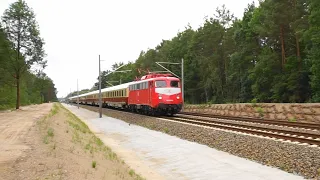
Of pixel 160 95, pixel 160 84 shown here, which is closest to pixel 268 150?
pixel 160 95

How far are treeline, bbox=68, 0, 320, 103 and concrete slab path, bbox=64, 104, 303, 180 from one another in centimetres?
2482

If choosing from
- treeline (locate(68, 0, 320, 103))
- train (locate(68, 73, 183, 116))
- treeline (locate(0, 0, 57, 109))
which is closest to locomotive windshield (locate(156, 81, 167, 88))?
train (locate(68, 73, 183, 116))

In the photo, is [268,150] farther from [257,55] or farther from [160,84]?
[257,55]

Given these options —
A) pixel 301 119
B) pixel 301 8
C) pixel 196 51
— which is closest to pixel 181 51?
pixel 196 51

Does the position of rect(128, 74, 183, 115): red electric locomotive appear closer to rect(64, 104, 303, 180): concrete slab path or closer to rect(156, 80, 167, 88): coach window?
rect(156, 80, 167, 88): coach window

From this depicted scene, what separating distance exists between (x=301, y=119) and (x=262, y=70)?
25.9 metres

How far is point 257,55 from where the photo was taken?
202 ft

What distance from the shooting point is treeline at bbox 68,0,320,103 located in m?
43.5

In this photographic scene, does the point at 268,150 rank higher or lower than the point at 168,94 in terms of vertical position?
lower

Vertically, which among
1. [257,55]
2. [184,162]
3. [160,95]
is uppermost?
[257,55]

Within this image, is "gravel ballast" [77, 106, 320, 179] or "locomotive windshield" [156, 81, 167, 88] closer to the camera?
"gravel ballast" [77, 106, 320, 179]

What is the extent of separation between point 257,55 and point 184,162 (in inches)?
2066

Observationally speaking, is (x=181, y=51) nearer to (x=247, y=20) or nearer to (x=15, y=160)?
(x=247, y=20)

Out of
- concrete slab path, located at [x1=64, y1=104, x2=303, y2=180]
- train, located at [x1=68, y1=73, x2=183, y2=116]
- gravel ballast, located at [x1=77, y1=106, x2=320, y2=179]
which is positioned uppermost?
train, located at [x1=68, y1=73, x2=183, y2=116]
